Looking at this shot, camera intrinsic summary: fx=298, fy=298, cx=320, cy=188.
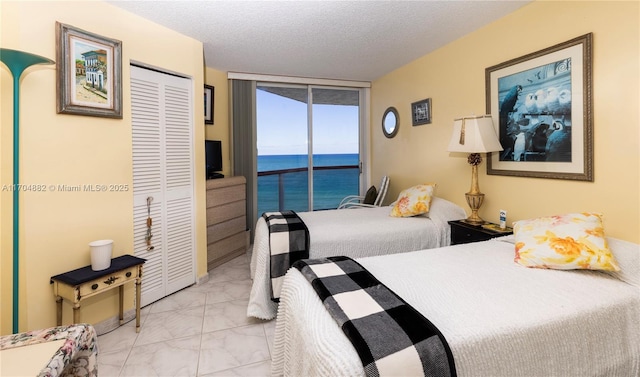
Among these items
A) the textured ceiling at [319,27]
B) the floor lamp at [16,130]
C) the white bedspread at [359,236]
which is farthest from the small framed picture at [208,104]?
the floor lamp at [16,130]

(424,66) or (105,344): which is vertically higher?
(424,66)

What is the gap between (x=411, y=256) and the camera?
1.88m

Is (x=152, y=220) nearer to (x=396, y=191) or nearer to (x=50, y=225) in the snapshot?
(x=50, y=225)

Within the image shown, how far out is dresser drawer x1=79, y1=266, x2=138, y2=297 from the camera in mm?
1973

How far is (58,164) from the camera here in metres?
2.04

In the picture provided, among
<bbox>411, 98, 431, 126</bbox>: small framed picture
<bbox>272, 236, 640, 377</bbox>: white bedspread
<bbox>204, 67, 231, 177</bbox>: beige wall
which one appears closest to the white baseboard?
<bbox>272, 236, 640, 377</bbox>: white bedspread

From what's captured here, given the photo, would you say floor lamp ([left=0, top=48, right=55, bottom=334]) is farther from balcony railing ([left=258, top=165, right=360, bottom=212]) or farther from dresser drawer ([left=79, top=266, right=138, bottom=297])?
balcony railing ([left=258, top=165, right=360, bottom=212])

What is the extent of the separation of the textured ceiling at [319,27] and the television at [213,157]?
1037 millimetres

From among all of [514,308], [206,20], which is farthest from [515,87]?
[206,20]

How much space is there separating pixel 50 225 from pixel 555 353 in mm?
2889

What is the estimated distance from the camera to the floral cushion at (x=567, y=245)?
1.58 metres

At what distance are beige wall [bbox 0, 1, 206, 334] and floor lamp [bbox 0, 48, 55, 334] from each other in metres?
0.06

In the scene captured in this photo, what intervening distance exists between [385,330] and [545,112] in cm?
223

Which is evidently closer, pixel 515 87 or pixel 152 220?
pixel 515 87
